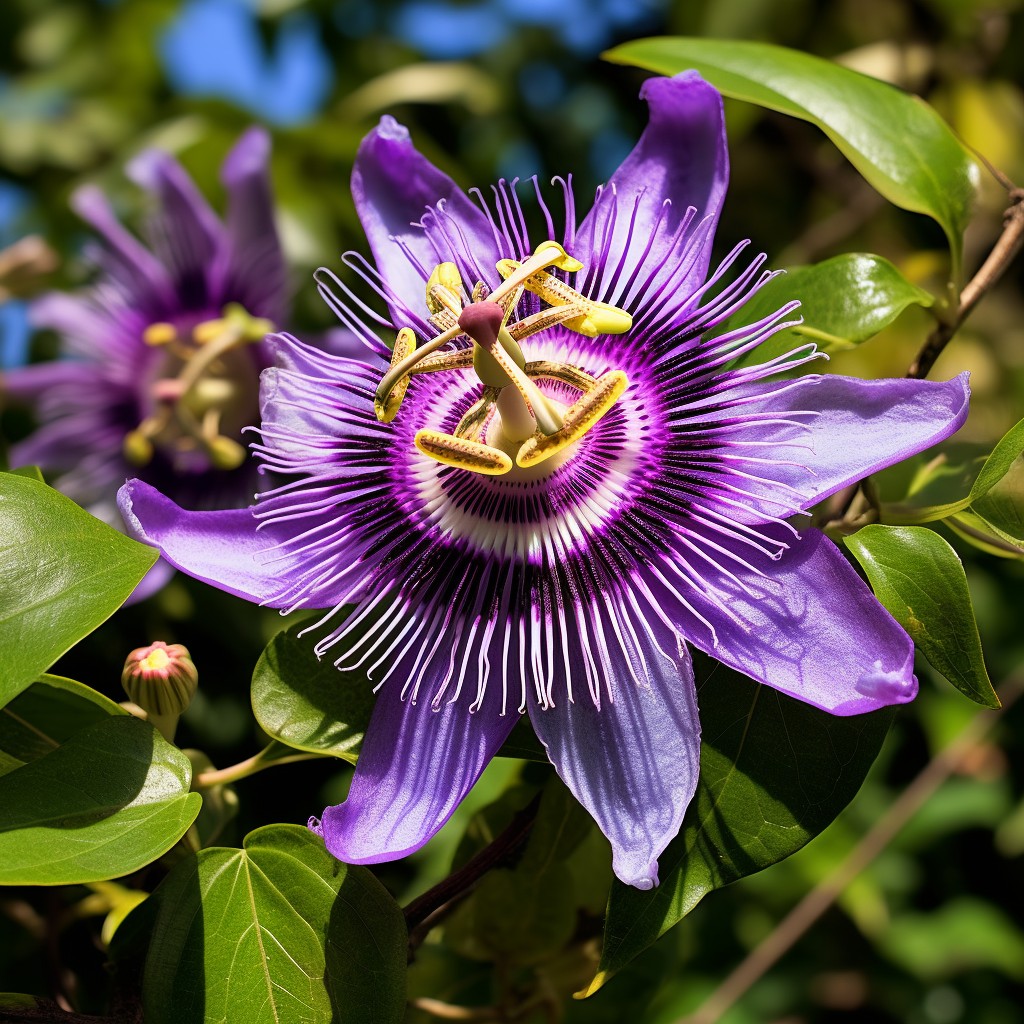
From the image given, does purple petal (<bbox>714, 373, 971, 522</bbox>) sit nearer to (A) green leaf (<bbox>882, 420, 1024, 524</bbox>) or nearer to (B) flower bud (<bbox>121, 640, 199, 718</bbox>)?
(A) green leaf (<bbox>882, 420, 1024, 524</bbox>)

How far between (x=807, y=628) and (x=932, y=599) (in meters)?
0.11

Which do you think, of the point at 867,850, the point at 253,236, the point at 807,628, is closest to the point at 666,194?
the point at 807,628

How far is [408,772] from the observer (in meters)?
1.19

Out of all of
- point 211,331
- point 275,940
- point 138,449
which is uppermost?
point 275,940

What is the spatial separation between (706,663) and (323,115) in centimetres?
230

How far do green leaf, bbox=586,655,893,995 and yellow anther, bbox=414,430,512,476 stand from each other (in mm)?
313

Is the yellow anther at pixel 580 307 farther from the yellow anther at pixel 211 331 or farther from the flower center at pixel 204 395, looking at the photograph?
the yellow anther at pixel 211 331

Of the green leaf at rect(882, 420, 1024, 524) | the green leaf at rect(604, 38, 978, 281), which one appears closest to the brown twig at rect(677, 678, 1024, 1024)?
the green leaf at rect(882, 420, 1024, 524)

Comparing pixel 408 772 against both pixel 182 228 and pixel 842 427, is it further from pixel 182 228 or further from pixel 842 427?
pixel 182 228

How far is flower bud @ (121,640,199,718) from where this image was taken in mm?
1243

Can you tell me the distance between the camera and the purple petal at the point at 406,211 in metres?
1.46

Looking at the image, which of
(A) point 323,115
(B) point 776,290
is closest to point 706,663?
(B) point 776,290

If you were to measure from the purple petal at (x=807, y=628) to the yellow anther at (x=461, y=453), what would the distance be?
23cm

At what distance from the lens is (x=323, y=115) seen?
3.12 m
